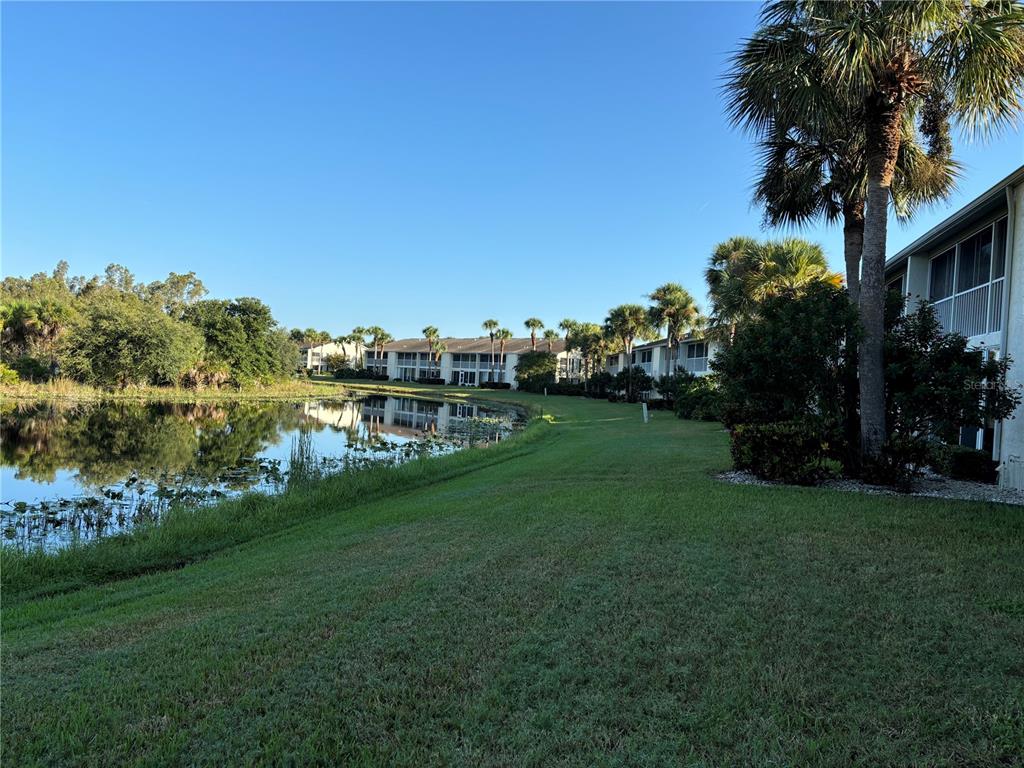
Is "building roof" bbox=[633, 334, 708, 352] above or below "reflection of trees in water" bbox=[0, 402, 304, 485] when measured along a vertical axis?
above

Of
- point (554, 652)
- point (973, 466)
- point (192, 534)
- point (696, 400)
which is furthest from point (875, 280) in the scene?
point (696, 400)

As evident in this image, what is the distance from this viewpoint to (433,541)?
7.11m

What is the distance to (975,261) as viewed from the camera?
43.7 feet

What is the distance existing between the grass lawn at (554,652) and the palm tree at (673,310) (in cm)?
3420

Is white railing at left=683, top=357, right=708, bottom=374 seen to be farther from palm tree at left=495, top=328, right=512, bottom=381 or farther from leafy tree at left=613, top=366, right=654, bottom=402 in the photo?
palm tree at left=495, top=328, right=512, bottom=381

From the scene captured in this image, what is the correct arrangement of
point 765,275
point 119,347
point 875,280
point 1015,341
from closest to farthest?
point 1015,341 → point 875,280 → point 765,275 → point 119,347

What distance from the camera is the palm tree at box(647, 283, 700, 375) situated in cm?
4053

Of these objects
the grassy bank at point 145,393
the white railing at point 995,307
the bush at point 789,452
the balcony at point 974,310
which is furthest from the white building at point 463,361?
the bush at point 789,452

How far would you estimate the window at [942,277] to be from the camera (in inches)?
577

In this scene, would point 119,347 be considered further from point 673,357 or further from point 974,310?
point 974,310

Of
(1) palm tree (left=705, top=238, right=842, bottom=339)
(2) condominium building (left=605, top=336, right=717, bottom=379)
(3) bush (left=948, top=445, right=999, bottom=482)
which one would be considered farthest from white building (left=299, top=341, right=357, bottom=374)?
(3) bush (left=948, top=445, right=999, bottom=482)

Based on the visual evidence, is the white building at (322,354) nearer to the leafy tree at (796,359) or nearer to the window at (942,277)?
the window at (942,277)

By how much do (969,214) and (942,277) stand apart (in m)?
4.07

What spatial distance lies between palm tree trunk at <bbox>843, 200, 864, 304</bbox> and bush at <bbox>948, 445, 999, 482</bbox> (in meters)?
3.95
